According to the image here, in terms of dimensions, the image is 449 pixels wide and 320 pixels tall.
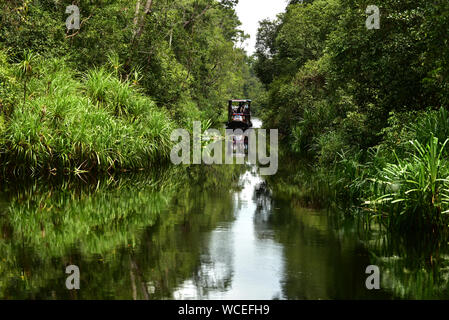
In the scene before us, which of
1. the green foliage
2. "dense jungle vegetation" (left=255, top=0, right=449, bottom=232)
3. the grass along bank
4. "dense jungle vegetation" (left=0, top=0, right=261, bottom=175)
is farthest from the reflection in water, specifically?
"dense jungle vegetation" (left=0, top=0, right=261, bottom=175)

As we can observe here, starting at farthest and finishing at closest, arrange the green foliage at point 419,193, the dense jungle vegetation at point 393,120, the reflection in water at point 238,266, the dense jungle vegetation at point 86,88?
1. the dense jungle vegetation at point 86,88
2. the dense jungle vegetation at point 393,120
3. the green foliage at point 419,193
4. the reflection in water at point 238,266

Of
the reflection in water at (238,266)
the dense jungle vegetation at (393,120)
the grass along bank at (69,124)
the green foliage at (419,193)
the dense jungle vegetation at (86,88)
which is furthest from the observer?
the dense jungle vegetation at (86,88)

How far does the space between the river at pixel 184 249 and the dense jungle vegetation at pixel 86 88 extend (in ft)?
5.25

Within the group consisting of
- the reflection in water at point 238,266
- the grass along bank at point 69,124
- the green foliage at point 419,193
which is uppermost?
the grass along bank at point 69,124

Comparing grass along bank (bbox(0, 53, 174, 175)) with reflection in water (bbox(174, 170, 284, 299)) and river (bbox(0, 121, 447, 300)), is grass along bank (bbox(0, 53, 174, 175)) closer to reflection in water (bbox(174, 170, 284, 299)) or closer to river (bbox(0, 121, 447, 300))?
river (bbox(0, 121, 447, 300))

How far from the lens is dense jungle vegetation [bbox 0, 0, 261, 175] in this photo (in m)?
15.1

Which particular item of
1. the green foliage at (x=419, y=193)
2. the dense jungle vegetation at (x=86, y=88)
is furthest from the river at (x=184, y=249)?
the dense jungle vegetation at (x=86, y=88)

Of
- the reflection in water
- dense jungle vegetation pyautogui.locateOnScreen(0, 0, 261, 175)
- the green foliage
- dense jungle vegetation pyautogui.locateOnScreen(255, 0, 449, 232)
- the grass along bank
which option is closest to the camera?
the reflection in water

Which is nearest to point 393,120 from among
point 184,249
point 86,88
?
point 184,249

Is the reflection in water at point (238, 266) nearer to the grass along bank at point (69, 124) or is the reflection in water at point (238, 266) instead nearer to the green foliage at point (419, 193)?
the green foliage at point (419, 193)

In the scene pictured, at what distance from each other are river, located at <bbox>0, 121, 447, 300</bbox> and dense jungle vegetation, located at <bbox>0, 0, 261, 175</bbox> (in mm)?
1602

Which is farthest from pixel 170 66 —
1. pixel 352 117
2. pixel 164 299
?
pixel 164 299

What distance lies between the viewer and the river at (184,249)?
6.38m
